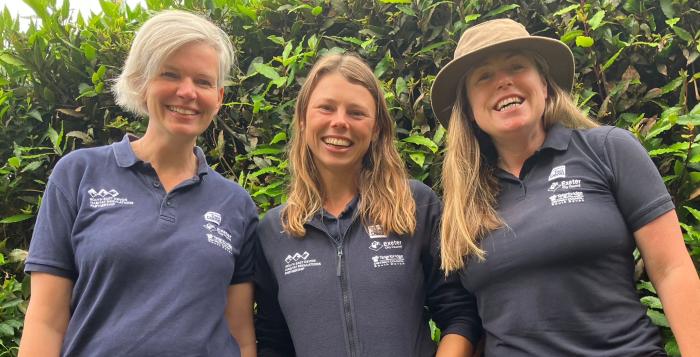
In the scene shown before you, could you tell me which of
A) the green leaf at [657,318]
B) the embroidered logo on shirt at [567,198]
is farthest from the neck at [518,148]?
the green leaf at [657,318]

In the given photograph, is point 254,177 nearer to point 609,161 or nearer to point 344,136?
point 344,136

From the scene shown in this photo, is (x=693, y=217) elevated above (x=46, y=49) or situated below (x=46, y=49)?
below

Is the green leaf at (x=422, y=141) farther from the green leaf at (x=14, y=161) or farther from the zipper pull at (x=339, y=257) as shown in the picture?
the green leaf at (x=14, y=161)

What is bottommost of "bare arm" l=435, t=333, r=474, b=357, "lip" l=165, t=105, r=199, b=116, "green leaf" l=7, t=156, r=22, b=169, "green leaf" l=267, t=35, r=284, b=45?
"bare arm" l=435, t=333, r=474, b=357

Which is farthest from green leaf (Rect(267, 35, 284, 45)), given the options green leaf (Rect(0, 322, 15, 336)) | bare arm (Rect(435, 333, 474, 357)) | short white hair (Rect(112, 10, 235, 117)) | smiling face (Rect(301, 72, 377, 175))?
green leaf (Rect(0, 322, 15, 336))

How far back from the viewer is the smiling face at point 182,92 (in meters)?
2.46

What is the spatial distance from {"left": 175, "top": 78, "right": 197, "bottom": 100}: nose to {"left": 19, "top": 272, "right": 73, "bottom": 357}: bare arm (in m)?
0.83

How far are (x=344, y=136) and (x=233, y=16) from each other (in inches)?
65.6

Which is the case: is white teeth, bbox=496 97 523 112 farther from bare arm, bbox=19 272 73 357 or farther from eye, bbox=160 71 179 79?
bare arm, bbox=19 272 73 357

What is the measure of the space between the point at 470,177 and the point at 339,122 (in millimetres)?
630

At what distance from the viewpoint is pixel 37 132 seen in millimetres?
4102

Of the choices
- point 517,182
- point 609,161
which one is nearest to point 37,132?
point 517,182

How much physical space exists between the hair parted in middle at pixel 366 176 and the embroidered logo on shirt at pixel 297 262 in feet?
0.33

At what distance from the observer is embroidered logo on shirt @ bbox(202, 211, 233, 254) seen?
2.46 meters
